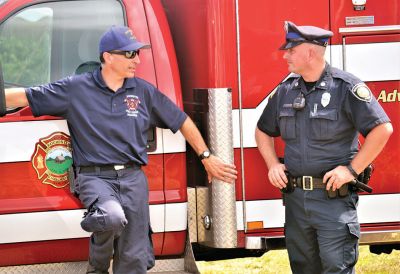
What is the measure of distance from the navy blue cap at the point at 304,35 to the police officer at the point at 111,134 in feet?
2.62

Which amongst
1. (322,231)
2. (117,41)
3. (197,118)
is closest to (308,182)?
(322,231)

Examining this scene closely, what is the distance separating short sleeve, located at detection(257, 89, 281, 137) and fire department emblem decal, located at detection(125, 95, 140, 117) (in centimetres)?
70

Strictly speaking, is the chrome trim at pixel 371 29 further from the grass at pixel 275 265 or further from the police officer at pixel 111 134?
the grass at pixel 275 265

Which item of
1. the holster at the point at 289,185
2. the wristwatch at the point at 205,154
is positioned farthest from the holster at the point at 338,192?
the wristwatch at the point at 205,154

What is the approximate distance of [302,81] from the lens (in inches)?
192

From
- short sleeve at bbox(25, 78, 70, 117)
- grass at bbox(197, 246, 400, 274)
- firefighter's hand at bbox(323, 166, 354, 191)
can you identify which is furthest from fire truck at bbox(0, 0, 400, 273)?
grass at bbox(197, 246, 400, 274)

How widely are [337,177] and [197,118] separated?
1.03 meters

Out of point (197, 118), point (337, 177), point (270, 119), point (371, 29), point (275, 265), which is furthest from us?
point (275, 265)

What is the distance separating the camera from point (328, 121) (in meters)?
4.70

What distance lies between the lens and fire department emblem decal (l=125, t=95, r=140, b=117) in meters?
4.88

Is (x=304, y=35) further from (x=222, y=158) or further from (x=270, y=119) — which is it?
(x=222, y=158)

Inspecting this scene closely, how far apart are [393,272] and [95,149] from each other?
2.97 meters

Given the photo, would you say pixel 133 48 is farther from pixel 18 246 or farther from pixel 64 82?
pixel 18 246

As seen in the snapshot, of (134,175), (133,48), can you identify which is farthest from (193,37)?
(134,175)
